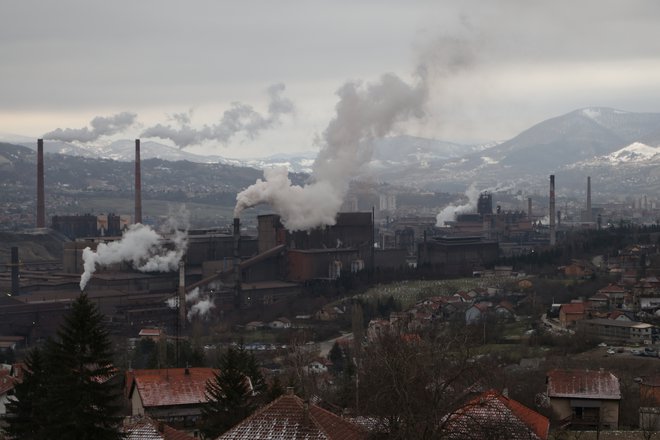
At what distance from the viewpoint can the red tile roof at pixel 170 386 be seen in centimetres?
2384

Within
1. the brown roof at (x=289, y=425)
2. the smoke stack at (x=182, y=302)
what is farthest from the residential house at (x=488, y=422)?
the smoke stack at (x=182, y=302)

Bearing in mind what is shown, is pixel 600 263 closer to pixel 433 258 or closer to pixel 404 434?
pixel 433 258

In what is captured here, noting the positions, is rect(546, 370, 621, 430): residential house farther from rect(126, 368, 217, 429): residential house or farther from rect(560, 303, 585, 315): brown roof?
rect(560, 303, 585, 315): brown roof

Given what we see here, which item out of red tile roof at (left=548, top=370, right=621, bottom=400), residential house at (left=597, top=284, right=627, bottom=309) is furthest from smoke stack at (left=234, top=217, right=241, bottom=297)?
red tile roof at (left=548, top=370, right=621, bottom=400)

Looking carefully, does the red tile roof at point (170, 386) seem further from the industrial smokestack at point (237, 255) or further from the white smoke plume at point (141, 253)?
the white smoke plume at point (141, 253)

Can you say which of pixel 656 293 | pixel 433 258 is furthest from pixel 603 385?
pixel 433 258

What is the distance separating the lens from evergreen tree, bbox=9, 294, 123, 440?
16.4m

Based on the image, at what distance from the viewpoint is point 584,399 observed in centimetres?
2361

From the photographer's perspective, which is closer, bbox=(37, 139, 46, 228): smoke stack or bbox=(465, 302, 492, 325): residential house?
bbox=(465, 302, 492, 325): residential house

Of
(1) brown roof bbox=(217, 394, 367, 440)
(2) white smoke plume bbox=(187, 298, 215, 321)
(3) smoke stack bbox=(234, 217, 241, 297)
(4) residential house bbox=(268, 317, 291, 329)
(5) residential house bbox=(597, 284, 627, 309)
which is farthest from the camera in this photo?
(3) smoke stack bbox=(234, 217, 241, 297)

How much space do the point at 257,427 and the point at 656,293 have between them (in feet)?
150

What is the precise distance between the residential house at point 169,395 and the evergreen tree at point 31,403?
10.2 feet

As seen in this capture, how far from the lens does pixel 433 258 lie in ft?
255

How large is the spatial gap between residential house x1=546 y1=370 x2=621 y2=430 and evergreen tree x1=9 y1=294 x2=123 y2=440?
10.0 metres
